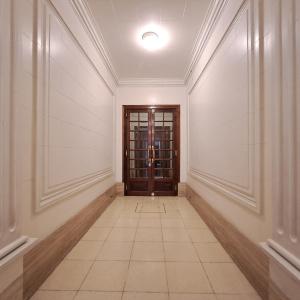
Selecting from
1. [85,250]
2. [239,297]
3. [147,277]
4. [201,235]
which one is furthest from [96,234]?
[239,297]

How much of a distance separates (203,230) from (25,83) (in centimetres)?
269

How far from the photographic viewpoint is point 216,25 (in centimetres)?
281

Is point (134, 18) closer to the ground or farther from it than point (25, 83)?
farther from it

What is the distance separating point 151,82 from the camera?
534 cm

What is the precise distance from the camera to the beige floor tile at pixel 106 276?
1689mm

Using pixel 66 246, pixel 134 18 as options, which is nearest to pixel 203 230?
pixel 66 246

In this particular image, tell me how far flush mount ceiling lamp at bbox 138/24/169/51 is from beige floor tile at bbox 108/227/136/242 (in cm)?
291

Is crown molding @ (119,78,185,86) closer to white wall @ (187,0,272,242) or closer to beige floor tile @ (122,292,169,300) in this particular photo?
white wall @ (187,0,272,242)

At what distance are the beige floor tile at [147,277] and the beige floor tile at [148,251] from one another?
0.32ft

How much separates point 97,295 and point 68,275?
416 mm

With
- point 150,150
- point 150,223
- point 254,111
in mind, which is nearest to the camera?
point 254,111

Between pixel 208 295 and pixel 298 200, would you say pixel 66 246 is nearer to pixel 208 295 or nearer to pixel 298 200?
pixel 208 295

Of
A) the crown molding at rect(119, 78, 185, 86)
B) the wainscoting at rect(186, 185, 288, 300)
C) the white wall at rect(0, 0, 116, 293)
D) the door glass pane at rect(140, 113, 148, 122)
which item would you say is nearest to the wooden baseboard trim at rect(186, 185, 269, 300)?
the wainscoting at rect(186, 185, 288, 300)

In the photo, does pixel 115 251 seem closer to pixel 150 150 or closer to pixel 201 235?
pixel 201 235
